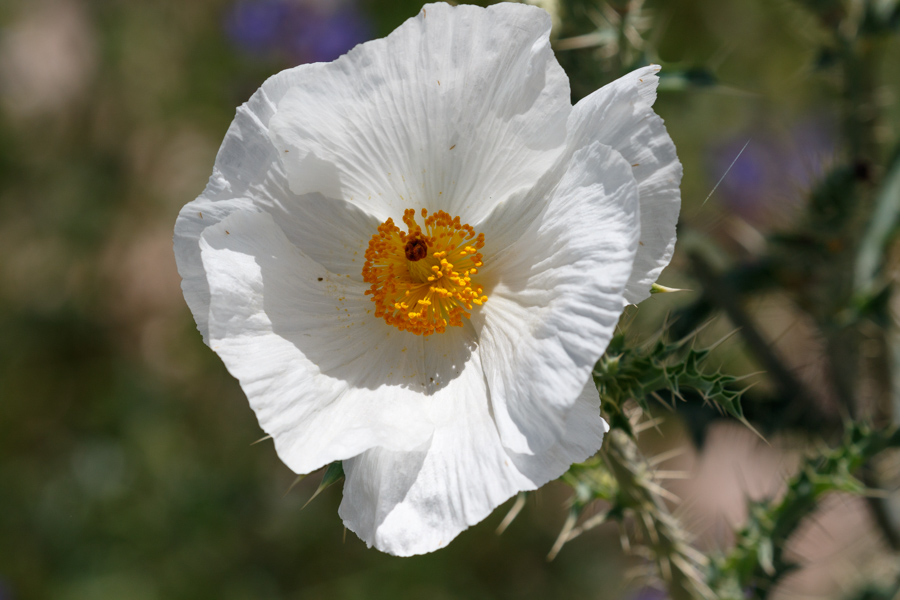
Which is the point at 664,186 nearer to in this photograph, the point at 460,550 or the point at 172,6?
the point at 460,550

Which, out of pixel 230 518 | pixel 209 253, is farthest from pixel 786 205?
pixel 230 518

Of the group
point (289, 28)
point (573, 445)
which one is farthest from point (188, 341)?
point (573, 445)

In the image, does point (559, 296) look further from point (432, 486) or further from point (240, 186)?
point (240, 186)

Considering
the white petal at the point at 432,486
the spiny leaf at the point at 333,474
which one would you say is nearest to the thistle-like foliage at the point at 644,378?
the white petal at the point at 432,486

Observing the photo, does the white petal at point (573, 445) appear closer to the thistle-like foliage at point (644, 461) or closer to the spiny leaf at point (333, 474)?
the thistle-like foliage at point (644, 461)

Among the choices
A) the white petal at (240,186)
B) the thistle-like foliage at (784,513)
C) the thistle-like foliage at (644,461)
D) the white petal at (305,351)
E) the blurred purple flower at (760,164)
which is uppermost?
the white petal at (240,186)

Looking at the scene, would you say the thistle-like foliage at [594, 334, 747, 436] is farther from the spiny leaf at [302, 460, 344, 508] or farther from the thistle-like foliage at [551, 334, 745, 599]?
the spiny leaf at [302, 460, 344, 508]

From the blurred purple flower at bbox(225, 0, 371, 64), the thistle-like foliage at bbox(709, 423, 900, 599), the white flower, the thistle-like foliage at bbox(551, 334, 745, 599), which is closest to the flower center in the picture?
the white flower
